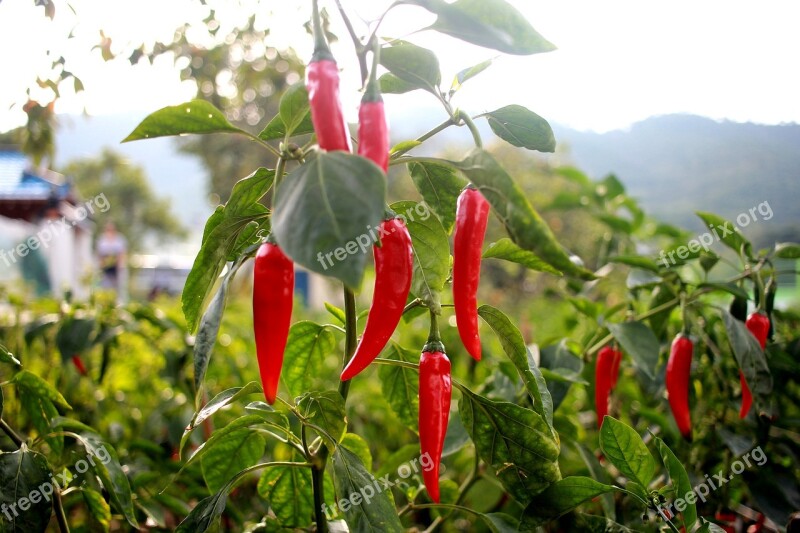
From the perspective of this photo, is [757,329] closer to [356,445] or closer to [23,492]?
[356,445]

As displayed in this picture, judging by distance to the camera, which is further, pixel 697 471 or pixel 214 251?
pixel 697 471

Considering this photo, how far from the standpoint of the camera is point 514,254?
2.55 ft

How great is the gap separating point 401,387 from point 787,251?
2.76 ft

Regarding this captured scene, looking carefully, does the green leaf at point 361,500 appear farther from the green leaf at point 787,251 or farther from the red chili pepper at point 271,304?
the green leaf at point 787,251

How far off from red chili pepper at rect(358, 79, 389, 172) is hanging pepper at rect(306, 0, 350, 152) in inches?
0.6

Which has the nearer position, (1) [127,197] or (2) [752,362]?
(2) [752,362]

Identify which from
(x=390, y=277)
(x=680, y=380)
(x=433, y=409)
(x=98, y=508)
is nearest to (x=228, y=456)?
(x=98, y=508)

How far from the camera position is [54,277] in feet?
38.4

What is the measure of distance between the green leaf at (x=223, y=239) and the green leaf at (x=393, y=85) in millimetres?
182

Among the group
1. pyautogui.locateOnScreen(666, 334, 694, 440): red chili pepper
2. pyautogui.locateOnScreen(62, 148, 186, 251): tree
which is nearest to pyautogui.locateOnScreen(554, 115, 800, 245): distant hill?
pyautogui.locateOnScreen(666, 334, 694, 440): red chili pepper

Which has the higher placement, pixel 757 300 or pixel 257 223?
pixel 257 223

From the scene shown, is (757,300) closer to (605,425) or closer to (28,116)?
(605,425)

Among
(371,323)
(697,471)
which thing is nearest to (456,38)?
(371,323)

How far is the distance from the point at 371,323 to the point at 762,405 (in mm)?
789
